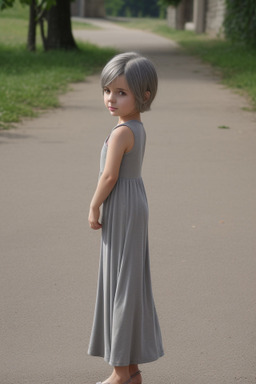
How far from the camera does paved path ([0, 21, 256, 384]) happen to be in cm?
325

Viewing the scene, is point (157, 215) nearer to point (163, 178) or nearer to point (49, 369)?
point (163, 178)

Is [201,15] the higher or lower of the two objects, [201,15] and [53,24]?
the lower

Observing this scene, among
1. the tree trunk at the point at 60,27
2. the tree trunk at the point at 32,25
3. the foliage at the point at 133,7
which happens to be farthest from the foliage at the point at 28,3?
the foliage at the point at 133,7

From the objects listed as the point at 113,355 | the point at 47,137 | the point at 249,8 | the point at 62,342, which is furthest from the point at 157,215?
the point at 249,8

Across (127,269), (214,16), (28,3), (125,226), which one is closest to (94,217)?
(125,226)

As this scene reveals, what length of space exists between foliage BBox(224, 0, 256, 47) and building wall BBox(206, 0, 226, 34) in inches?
140

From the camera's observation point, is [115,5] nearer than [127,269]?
No

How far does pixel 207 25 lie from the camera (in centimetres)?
3297

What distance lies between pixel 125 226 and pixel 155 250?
207 centimetres

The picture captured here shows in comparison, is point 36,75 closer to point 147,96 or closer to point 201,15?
point 147,96

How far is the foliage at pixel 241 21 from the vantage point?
871 inches

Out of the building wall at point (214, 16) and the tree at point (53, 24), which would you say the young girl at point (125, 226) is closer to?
the tree at point (53, 24)

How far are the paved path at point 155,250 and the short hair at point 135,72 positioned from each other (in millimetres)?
1252

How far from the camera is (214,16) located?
102 ft
